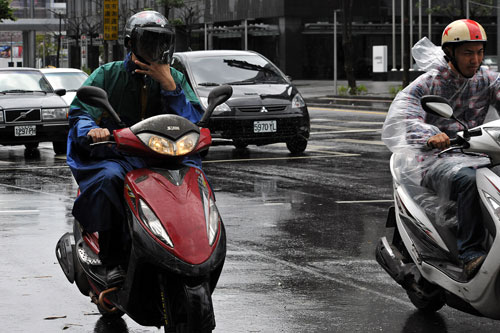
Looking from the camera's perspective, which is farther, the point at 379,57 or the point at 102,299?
the point at 379,57

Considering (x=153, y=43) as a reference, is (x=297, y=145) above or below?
below

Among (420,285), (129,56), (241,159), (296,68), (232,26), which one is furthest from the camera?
(232,26)

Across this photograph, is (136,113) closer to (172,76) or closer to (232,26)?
(172,76)

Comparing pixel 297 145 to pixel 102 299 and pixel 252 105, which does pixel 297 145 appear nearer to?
pixel 252 105

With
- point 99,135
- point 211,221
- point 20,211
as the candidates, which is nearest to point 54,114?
point 20,211

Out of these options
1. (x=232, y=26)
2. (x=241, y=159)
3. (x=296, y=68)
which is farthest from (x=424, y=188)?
(x=232, y=26)

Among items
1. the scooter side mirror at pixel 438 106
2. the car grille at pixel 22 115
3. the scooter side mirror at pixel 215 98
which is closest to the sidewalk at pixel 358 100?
the car grille at pixel 22 115

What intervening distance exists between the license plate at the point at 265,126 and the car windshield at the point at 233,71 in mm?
1137

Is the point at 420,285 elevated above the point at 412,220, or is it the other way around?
the point at 412,220

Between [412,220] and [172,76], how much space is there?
1660 millimetres

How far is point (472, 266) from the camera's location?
5199mm

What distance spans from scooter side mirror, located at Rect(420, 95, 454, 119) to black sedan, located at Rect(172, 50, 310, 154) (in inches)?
424

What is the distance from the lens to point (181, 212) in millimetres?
4664

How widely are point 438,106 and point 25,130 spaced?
41.2 ft
